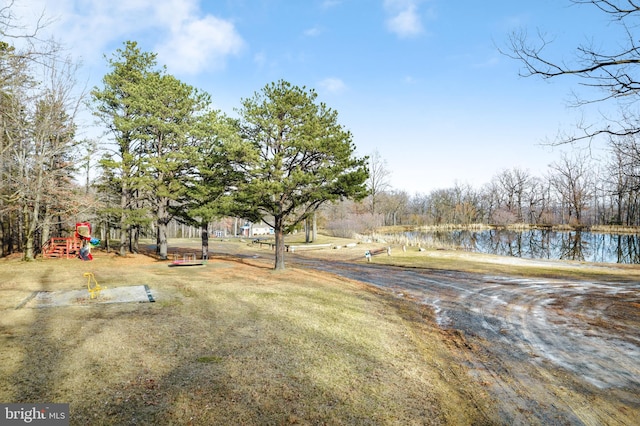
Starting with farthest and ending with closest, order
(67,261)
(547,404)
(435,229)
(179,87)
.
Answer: (435,229)
(179,87)
(67,261)
(547,404)

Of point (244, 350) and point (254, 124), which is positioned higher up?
point (254, 124)

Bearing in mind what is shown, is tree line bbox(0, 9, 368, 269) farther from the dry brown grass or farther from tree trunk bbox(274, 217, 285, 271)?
the dry brown grass

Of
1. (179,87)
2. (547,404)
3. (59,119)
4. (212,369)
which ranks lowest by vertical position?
(547,404)

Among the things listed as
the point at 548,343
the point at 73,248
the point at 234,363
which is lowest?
the point at 548,343

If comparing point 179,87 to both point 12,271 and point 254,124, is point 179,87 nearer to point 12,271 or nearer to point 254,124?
point 254,124

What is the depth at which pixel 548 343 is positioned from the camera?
8.44m

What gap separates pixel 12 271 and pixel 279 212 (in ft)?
42.6

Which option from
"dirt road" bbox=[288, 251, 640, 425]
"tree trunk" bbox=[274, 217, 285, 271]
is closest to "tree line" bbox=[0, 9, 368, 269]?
"tree trunk" bbox=[274, 217, 285, 271]

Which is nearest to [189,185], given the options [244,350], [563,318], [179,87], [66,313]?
[179,87]

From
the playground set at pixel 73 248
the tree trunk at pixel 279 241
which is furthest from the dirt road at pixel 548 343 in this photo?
the playground set at pixel 73 248

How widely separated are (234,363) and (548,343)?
25.6 ft

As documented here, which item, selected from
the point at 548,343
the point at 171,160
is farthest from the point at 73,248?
the point at 548,343

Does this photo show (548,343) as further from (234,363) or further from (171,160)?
(171,160)

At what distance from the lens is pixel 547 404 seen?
569 cm
